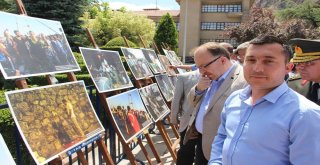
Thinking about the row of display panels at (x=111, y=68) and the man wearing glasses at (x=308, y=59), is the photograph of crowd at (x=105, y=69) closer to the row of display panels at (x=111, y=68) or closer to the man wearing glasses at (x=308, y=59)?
the row of display panels at (x=111, y=68)

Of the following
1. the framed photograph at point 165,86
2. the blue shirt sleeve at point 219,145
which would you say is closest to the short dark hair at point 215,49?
the blue shirt sleeve at point 219,145

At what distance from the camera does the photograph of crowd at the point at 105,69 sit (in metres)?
3.47

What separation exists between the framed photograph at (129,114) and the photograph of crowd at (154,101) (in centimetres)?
23

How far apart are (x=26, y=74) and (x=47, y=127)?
1.38ft

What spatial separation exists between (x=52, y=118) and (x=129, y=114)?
140 centimetres

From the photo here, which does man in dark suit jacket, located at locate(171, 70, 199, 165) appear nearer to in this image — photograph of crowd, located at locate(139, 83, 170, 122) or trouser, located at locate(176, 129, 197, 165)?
trouser, located at locate(176, 129, 197, 165)

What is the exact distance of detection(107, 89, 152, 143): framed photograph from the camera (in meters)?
3.57

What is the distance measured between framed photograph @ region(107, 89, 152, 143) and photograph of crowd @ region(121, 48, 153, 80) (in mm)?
721

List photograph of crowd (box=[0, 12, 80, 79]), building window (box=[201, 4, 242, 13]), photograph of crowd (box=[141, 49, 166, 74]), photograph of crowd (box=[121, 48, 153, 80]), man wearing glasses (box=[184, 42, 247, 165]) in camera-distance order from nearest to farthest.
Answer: photograph of crowd (box=[0, 12, 80, 79]) < man wearing glasses (box=[184, 42, 247, 165]) < photograph of crowd (box=[121, 48, 153, 80]) < photograph of crowd (box=[141, 49, 166, 74]) < building window (box=[201, 4, 242, 13])

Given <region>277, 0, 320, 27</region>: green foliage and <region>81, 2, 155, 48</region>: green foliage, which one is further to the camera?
<region>277, 0, 320, 27</region>: green foliage

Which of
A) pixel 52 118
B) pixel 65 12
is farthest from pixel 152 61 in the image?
pixel 65 12

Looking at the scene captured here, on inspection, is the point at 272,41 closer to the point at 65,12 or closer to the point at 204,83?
the point at 204,83

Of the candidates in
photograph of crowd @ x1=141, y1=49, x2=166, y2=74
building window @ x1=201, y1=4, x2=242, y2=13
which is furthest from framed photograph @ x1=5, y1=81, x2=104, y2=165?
building window @ x1=201, y1=4, x2=242, y2=13

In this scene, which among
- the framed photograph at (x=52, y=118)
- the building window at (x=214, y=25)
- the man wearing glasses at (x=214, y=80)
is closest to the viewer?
the framed photograph at (x=52, y=118)
